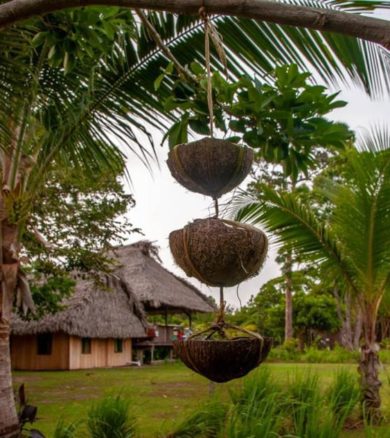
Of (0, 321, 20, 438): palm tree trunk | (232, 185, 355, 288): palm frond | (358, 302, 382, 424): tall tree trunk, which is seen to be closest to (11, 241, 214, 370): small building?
(232, 185, 355, 288): palm frond

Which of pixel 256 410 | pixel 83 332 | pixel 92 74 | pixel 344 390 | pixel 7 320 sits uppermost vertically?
pixel 92 74

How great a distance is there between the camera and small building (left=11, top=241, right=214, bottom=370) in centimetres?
1552

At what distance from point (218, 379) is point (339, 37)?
1633 millimetres

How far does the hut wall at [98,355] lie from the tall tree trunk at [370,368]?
11300 mm

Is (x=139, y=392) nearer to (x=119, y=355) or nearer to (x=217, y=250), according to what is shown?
(x=217, y=250)

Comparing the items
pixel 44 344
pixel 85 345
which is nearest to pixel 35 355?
pixel 44 344

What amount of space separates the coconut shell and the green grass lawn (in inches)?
98.8

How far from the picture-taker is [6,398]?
3.78m

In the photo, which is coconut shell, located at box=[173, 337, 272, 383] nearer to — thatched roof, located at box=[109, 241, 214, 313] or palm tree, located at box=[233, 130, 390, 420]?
palm tree, located at box=[233, 130, 390, 420]

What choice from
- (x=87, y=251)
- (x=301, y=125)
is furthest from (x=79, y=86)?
(x=87, y=251)

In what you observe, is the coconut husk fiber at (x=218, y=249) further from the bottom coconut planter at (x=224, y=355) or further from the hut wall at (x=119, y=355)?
the hut wall at (x=119, y=355)

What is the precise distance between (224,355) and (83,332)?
1464cm

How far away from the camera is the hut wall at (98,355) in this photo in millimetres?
15750

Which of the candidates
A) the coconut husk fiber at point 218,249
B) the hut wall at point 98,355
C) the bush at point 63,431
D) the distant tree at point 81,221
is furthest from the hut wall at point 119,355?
the coconut husk fiber at point 218,249
